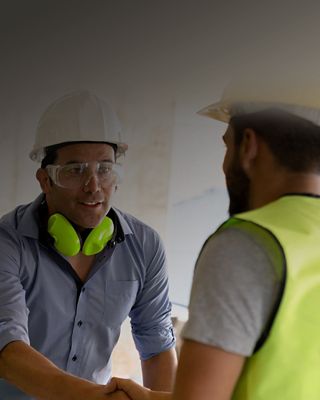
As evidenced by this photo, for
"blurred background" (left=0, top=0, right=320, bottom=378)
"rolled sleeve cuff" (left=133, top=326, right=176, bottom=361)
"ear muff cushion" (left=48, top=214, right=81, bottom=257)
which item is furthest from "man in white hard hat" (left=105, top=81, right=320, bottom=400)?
"blurred background" (left=0, top=0, right=320, bottom=378)

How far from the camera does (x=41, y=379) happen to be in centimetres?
Result: 137

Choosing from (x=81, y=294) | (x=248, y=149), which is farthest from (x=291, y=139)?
(x=81, y=294)

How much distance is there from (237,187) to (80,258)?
2.81ft

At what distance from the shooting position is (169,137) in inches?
111

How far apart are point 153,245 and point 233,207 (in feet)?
2.60

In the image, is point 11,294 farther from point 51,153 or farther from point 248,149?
point 248,149

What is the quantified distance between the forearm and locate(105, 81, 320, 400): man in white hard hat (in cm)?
62

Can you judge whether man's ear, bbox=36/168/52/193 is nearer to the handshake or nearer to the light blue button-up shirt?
the light blue button-up shirt

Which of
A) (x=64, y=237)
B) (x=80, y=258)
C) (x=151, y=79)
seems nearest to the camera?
(x=64, y=237)

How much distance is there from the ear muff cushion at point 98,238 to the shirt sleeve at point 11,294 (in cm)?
21

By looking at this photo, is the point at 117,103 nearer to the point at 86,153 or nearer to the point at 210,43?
the point at 210,43

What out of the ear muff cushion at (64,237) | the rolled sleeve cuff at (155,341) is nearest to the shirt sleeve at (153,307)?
the rolled sleeve cuff at (155,341)

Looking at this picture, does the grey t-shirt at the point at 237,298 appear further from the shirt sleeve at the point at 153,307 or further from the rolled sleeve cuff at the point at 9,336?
the shirt sleeve at the point at 153,307

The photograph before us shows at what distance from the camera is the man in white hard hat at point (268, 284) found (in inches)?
30.3
